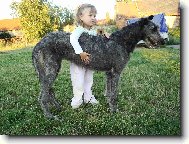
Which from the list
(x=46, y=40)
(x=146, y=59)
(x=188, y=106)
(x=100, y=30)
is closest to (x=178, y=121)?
(x=188, y=106)

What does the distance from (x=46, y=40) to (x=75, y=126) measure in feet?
2.38

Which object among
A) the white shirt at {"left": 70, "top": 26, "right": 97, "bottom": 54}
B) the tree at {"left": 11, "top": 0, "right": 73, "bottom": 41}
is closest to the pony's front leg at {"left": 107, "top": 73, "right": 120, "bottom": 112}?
the white shirt at {"left": 70, "top": 26, "right": 97, "bottom": 54}

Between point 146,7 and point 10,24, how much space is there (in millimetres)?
1164

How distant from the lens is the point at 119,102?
3.96m

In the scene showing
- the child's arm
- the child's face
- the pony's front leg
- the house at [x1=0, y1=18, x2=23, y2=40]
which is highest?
the child's face

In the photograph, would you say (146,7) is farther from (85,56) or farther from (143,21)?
(85,56)

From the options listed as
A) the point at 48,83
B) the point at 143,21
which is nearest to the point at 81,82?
the point at 48,83

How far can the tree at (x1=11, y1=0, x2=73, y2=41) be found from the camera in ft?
12.8

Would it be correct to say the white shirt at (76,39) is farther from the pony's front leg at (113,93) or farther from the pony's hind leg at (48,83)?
the pony's front leg at (113,93)

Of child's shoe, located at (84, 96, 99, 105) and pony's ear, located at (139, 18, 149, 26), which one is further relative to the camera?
child's shoe, located at (84, 96, 99, 105)

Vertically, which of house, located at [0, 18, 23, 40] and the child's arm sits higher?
house, located at [0, 18, 23, 40]

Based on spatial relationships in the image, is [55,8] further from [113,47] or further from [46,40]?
[113,47]

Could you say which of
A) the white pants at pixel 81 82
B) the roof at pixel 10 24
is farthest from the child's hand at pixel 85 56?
the roof at pixel 10 24

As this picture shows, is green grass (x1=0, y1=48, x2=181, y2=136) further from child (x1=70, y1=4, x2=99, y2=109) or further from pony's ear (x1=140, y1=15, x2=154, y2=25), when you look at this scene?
pony's ear (x1=140, y1=15, x2=154, y2=25)
